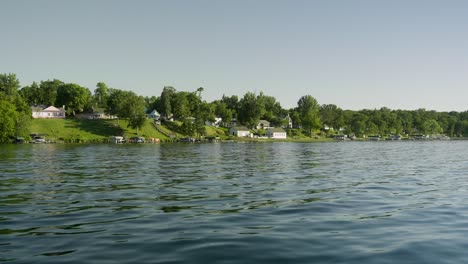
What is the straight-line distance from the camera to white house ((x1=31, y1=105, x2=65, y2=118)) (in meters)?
191

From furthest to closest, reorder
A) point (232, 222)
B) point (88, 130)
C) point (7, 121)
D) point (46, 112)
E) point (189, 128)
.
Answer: point (46, 112), point (189, 128), point (88, 130), point (7, 121), point (232, 222)

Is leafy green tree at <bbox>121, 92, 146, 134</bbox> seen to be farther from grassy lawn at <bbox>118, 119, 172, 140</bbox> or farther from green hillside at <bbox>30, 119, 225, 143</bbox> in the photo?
green hillside at <bbox>30, 119, 225, 143</bbox>

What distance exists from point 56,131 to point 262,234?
165018 millimetres

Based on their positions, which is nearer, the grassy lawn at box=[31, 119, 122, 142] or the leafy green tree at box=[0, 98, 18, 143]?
the leafy green tree at box=[0, 98, 18, 143]

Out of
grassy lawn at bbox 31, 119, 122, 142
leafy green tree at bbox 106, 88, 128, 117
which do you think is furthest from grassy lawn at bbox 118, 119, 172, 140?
leafy green tree at bbox 106, 88, 128, 117

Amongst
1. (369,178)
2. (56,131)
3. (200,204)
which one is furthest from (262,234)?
(56,131)

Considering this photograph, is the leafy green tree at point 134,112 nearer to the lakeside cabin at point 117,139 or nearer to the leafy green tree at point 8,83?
the lakeside cabin at point 117,139

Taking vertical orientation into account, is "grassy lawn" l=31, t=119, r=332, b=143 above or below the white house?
below

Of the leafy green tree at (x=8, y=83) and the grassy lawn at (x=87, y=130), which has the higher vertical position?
the leafy green tree at (x=8, y=83)

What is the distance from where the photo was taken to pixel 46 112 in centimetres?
19275

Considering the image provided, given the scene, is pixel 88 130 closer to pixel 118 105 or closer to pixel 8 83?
pixel 118 105

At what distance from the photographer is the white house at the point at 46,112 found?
7529 inches

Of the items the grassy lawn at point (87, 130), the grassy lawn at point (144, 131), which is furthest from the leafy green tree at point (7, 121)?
the grassy lawn at point (144, 131)

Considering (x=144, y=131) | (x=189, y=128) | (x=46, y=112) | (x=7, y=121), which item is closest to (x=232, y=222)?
(x=7, y=121)
